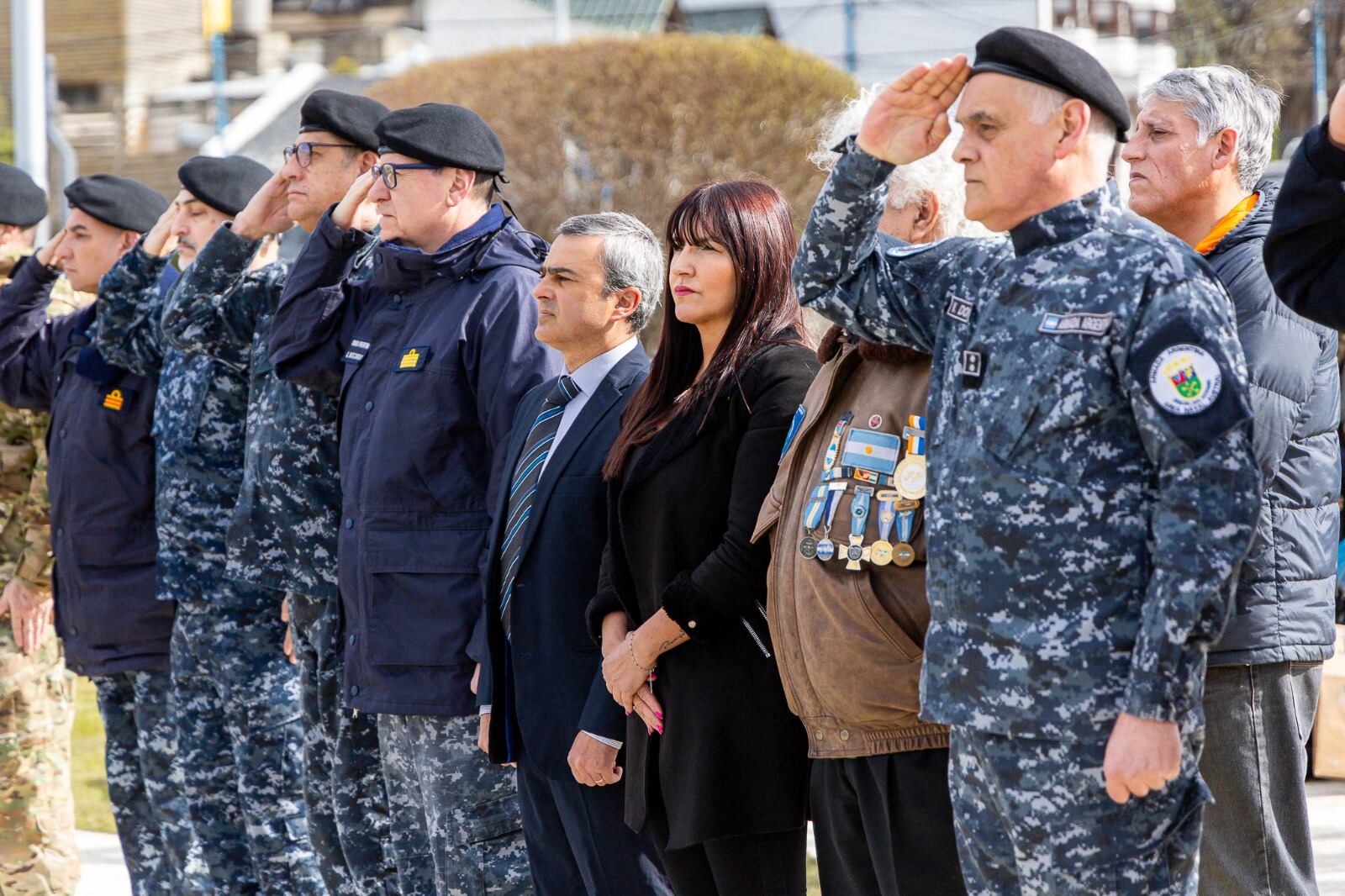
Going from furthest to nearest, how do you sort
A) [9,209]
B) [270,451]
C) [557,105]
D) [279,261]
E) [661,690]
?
[557,105]
[9,209]
[279,261]
[270,451]
[661,690]

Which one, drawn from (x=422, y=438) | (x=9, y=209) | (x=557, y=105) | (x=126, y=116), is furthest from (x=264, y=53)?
(x=422, y=438)

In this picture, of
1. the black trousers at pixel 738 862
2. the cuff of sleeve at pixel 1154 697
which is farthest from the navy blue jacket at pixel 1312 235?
the black trousers at pixel 738 862

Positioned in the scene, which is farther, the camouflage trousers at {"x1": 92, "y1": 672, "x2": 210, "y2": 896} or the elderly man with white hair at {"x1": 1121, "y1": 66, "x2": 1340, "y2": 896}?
the camouflage trousers at {"x1": 92, "y1": 672, "x2": 210, "y2": 896}

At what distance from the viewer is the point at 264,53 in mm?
38281

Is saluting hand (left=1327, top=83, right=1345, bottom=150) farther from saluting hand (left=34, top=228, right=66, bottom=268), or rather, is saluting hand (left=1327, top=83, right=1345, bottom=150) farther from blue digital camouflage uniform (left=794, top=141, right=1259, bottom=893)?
saluting hand (left=34, top=228, right=66, bottom=268)

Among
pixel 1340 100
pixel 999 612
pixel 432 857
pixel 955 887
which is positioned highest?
pixel 1340 100

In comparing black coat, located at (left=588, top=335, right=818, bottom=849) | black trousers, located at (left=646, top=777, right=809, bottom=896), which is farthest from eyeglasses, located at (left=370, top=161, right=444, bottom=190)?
black trousers, located at (left=646, top=777, right=809, bottom=896)

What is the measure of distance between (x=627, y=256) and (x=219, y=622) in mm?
1894

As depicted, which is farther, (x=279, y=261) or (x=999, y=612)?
(x=279, y=261)

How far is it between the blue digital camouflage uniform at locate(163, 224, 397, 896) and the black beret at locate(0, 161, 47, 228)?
184 centimetres

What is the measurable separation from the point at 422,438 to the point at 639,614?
32.8 inches

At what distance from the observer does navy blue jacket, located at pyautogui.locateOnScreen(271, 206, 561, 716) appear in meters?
3.97

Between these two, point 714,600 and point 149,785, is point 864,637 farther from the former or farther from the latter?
point 149,785

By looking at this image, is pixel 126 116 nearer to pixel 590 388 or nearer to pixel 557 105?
pixel 557 105
